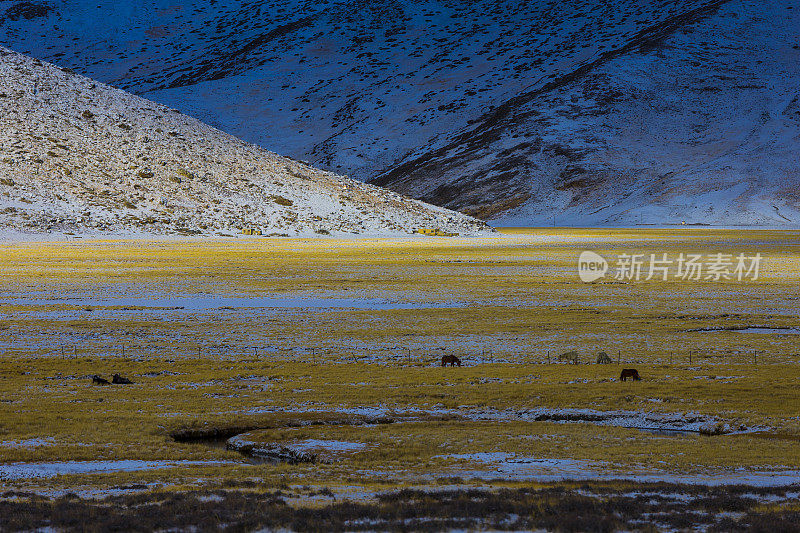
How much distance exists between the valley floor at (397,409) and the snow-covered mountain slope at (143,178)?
47.1 meters

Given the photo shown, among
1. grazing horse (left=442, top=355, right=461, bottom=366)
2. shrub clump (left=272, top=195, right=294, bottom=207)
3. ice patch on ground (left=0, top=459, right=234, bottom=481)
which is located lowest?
ice patch on ground (left=0, top=459, right=234, bottom=481)

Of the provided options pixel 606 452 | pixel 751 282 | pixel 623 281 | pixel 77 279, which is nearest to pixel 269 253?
pixel 77 279

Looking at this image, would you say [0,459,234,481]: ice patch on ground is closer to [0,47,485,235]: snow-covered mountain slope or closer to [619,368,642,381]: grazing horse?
[619,368,642,381]: grazing horse

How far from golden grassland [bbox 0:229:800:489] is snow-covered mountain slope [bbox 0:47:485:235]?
40.6 metres

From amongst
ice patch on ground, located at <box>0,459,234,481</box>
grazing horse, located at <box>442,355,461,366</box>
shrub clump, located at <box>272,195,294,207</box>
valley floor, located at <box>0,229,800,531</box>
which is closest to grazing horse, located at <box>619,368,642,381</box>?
valley floor, located at <box>0,229,800,531</box>

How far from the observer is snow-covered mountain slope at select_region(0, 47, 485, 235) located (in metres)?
85.7

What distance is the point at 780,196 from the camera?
568ft

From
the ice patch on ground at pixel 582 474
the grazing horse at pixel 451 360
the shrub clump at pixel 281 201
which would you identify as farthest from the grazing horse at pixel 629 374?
the shrub clump at pixel 281 201

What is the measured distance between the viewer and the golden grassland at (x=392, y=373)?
48.5 feet

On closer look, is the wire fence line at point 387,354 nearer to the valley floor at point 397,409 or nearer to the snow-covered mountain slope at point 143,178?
the valley floor at point 397,409

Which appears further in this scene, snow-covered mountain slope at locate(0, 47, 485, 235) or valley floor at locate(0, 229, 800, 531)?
snow-covered mountain slope at locate(0, 47, 485, 235)

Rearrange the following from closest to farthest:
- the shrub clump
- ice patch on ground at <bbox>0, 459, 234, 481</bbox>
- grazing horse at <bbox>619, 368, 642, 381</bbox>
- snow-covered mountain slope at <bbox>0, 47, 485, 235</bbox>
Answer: ice patch on ground at <bbox>0, 459, 234, 481</bbox> < grazing horse at <bbox>619, 368, 642, 381</bbox> < snow-covered mountain slope at <bbox>0, 47, 485, 235</bbox> < the shrub clump

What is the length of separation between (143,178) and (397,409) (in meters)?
79.6

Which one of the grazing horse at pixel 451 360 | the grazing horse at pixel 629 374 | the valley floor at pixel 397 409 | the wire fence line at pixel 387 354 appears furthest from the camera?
the wire fence line at pixel 387 354
